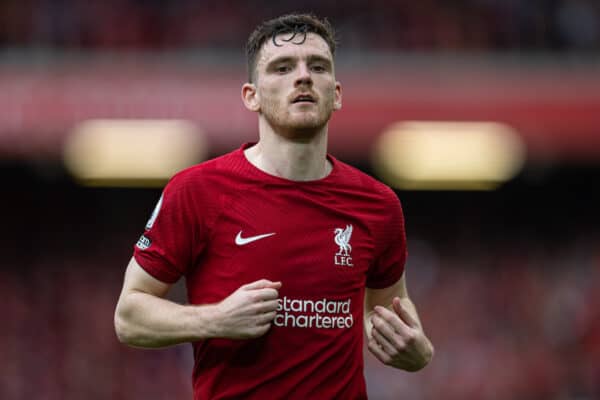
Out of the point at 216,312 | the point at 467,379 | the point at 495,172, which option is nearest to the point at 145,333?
the point at 216,312

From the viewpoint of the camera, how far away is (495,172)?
12531 millimetres

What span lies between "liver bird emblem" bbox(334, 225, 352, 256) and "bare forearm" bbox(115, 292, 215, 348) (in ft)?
1.85

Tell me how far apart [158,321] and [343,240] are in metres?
0.76

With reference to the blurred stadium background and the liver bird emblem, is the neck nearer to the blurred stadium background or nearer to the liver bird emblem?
the liver bird emblem

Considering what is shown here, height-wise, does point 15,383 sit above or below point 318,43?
below

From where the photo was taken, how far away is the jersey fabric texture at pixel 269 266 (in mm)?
3668

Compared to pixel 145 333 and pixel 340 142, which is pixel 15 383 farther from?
pixel 145 333

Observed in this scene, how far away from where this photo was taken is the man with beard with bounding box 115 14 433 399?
3617mm

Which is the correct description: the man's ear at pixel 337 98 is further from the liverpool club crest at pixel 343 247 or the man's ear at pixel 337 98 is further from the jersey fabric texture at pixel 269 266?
the liverpool club crest at pixel 343 247

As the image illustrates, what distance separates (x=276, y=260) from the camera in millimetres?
3709

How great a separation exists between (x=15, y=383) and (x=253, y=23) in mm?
5599

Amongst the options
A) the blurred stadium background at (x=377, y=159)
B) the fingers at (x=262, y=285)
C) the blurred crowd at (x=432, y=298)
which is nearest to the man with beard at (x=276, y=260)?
the fingers at (x=262, y=285)

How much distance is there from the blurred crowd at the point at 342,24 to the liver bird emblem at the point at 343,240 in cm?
Result: 912

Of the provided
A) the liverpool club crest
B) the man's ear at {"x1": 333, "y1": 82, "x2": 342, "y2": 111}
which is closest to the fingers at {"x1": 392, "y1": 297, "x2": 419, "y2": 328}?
the liverpool club crest
